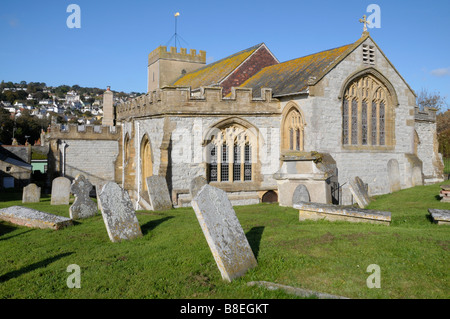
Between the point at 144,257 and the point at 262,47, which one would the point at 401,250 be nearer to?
the point at 144,257

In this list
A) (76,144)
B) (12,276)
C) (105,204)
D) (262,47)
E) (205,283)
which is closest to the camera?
(205,283)

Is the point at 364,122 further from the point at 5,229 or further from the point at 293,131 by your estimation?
the point at 5,229

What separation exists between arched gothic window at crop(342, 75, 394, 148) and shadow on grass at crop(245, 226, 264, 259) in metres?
9.41

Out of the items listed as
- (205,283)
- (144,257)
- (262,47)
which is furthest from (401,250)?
(262,47)

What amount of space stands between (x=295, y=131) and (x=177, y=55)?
18120 mm

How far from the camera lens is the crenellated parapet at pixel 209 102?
16125mm

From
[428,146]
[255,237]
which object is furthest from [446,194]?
[428,146]

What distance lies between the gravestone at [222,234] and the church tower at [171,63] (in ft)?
84.7

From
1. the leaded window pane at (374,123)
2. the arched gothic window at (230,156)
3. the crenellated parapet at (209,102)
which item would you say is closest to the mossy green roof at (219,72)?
the crenellated parapet at (209,102)

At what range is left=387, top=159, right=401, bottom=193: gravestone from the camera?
18.0 metres

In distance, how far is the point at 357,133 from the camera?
17219mm

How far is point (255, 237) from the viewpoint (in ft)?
26.1

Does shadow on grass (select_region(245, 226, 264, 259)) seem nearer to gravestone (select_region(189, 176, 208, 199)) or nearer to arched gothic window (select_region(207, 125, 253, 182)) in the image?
gravestone (select_region(189, 176, 208, 199))

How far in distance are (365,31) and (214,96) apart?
7.31 meters
